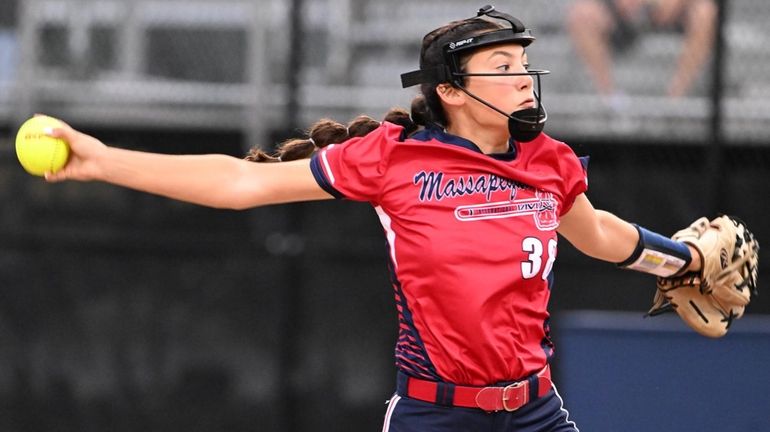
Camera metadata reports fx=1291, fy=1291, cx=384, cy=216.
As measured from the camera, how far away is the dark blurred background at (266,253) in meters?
6.31

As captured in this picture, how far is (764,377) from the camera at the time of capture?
4.54 m

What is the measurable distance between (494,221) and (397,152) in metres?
0.33

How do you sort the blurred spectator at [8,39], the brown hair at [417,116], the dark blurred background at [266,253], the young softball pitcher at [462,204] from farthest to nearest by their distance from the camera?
the blurred spectator at [8,39] < the dark blurred background at [266,253] < the brown hair at [417,116] < the young softball pitcher at [462,204]

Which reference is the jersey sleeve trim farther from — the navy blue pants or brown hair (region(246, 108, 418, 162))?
the navy blue pants

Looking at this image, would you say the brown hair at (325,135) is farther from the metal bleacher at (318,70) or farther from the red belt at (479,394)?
the metal bleacher at (318,70)

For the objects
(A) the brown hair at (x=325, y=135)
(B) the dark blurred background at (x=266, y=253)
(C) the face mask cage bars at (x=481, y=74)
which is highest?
(C) the face mask cage bars at (x=481, y=74)

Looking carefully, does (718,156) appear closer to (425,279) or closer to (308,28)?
(308,28)

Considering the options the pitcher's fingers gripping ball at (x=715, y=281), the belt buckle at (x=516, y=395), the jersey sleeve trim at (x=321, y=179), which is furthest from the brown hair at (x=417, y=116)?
the pitcher's fingers gripping ball at (x=715, y=281)

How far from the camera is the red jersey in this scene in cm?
353

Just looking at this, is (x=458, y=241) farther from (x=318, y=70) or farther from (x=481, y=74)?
(x=318, y=70)

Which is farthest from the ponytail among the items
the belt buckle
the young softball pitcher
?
the belt buckle

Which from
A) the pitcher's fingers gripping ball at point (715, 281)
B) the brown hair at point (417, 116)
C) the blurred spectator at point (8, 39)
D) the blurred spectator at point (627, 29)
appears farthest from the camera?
the blurred spectator at point (8, 39)

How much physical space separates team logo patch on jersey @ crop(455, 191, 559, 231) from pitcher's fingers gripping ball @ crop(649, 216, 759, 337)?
2.57ft

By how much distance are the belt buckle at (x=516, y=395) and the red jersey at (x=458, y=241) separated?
0.03m
